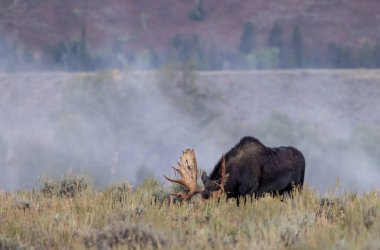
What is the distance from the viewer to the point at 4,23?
5285 inches

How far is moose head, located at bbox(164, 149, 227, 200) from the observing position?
13773 mm

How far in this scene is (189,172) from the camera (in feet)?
46.1

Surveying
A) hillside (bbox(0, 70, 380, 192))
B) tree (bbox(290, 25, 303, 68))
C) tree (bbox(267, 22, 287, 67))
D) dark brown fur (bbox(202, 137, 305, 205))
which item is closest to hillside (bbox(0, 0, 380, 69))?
tree (bbox(267, 22, 287, 67))

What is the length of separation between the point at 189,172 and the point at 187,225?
2.69 m

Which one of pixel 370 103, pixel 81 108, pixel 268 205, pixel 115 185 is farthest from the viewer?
pixel 370 103

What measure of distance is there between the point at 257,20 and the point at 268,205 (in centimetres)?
12536

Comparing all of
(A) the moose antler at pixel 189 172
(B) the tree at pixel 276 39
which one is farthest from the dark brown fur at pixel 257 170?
(B) the tree at pixel 276 39

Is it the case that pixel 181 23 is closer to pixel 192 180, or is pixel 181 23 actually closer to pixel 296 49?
pixel 296 49

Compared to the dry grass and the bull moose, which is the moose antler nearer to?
the bull moose

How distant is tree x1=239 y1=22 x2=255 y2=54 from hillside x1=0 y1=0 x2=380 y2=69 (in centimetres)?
81

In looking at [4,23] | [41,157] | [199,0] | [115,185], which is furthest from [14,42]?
[115,185]

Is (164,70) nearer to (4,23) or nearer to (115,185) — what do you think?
(4,23)

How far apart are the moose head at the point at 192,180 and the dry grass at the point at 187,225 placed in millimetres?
230

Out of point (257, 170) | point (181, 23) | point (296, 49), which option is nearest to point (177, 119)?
point (296, 49)
